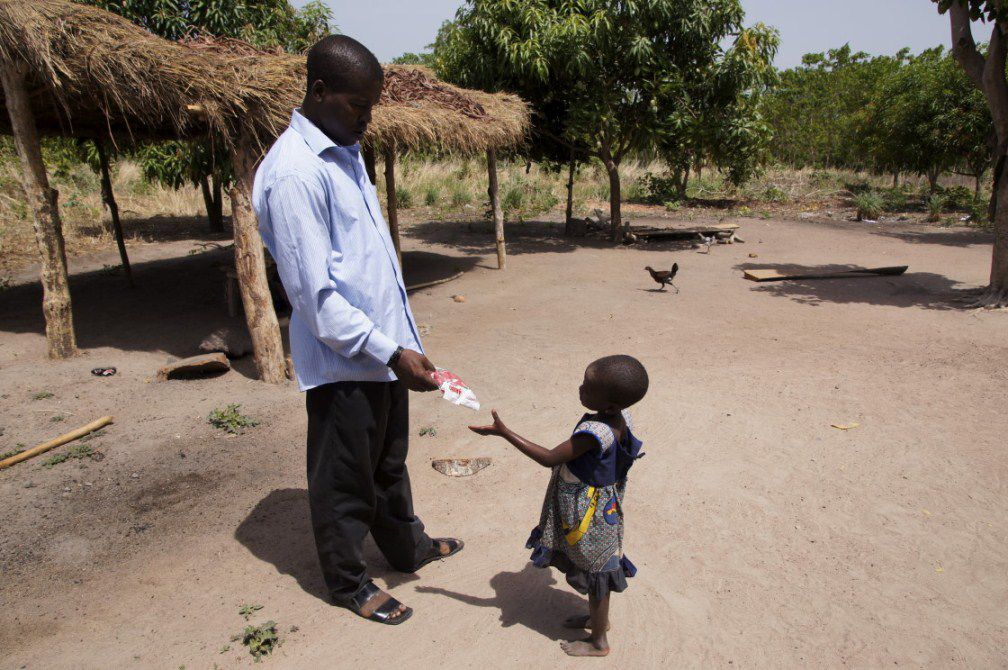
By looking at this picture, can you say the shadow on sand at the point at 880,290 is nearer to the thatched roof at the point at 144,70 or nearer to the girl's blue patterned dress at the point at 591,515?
the thatched roof at the point at 144,70

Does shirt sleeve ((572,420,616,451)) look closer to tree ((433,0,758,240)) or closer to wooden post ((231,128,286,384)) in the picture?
wooden post ((231,128,286,384))

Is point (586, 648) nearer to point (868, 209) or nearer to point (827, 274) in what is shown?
point (827, 274)

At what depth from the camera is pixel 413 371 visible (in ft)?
6.34

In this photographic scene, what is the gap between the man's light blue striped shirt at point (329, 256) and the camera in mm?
1854

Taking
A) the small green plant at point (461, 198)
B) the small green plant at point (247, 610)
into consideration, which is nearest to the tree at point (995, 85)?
the small green plant at point (247, 610)

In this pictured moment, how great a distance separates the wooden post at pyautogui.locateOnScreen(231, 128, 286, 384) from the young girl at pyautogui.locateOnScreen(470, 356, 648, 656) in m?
3.56

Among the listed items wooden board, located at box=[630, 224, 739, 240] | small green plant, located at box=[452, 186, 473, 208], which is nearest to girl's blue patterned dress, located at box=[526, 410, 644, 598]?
wooden board, located at box=[630, 224, 739, 240]

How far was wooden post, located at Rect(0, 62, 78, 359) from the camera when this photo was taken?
5.04 m

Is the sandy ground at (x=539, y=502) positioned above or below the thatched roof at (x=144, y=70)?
below

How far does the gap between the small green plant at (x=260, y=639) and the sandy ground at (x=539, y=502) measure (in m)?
0.05

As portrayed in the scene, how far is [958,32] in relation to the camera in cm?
711

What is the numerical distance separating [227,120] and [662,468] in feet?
14.0

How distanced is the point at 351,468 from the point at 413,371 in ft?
1.69

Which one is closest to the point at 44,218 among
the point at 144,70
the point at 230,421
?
the point at 144,70
